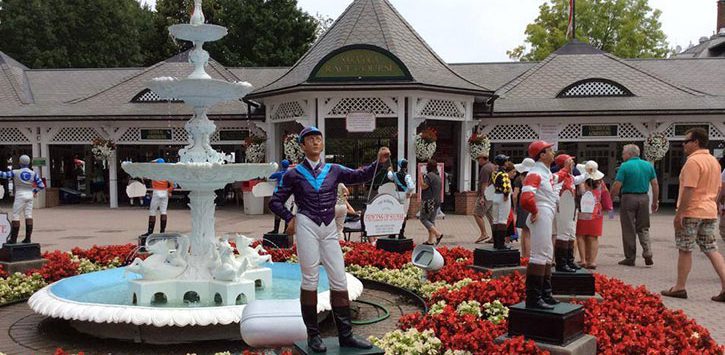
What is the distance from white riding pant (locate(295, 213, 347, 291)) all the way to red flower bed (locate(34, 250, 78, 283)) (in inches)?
215

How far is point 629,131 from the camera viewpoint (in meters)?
20.5

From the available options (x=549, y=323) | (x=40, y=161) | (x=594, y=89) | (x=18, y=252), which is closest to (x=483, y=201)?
(x=549, y=323)

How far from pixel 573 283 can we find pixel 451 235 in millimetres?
8060

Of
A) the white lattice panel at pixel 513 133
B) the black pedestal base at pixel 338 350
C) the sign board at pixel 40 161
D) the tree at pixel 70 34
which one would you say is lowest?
the black pedestal base at pixel 338 350

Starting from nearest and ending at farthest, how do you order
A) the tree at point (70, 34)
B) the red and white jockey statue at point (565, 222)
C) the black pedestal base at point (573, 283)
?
the red and white jockey statue at point (565, 222), the black pedestal base at point (573, 283), the tree at point (70, 34)

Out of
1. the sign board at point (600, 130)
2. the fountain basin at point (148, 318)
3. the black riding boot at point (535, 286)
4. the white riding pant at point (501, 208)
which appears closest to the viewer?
the black riding boot at point (535, 286)

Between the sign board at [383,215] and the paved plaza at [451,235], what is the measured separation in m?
3.15

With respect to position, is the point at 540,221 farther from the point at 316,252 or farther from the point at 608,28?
the point at 608,28

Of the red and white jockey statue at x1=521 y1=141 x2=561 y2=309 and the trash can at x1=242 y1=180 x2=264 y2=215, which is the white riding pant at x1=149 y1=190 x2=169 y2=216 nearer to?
the trash can at x1=242 y1=180 x2=264 y2=215

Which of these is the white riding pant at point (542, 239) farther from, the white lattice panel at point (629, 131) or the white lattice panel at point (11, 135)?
the white lattice panel at point (11, 135)

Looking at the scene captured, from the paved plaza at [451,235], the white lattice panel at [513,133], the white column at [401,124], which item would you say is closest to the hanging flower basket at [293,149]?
the paved plaza at [451,235]

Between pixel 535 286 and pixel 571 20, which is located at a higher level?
pixel 571 20

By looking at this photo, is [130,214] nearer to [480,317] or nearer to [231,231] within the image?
[231,231]

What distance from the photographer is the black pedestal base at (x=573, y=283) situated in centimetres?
615
